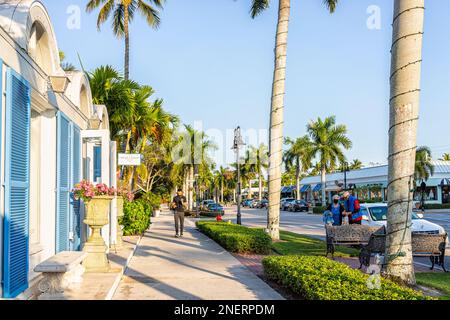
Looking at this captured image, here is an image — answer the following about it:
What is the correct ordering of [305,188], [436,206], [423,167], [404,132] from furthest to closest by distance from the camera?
1. [305,188]
2. [423,167]
3. [436,206]
4. [404,132]

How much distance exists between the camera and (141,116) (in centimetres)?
2284

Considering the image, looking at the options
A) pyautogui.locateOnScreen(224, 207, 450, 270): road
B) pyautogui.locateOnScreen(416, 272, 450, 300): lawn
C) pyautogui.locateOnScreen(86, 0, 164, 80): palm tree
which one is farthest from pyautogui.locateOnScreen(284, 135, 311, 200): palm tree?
pyautogui.locateOnScreen(416, 272, 450, 300): lawn

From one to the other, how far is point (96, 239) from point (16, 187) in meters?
3.40

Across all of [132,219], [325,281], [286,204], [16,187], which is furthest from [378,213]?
[286,204]

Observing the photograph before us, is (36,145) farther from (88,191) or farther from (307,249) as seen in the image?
(307,249)

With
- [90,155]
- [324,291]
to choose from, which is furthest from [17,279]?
[90,155]

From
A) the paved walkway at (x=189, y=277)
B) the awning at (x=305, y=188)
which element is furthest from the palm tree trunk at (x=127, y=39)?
the awning at (x=305, y=188)

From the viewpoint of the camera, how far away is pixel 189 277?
950cm

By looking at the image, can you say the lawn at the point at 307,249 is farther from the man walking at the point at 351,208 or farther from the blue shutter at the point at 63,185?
the blue shutter at the point at 63,185

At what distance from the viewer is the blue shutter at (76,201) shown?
1064 centimetres

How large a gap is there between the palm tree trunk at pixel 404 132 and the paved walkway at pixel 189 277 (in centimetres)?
198

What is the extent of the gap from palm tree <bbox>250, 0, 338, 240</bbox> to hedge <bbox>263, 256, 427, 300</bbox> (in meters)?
7.52
